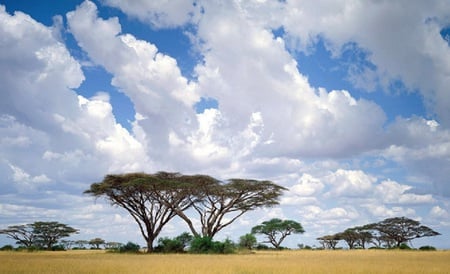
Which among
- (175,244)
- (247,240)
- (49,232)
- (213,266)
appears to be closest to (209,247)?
(175,244)

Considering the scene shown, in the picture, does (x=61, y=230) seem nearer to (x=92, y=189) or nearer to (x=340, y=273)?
(x=92, y=189)

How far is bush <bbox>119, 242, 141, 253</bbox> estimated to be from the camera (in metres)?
47.7

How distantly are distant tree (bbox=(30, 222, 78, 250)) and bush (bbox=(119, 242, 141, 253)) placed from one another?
26.2 metres

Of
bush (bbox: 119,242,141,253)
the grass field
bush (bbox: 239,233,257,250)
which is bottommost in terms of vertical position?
the grass field

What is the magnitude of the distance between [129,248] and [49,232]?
93.9 feet

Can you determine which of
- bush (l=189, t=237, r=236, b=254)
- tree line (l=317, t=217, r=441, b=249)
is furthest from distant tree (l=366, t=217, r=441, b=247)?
Answer: bush (l=189, t=237, r=236, b=254)

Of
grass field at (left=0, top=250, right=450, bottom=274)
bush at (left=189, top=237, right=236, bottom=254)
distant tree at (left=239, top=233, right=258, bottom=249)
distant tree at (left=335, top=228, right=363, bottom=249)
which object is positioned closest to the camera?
grass field at (left=0, top=250, right=450, bottom=274)

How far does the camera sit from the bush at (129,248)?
47.7 metres

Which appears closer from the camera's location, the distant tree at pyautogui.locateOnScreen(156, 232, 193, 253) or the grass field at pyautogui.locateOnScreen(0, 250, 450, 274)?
the grass field at pyautogui.locateOnScreen(0, 250, 450, 274)

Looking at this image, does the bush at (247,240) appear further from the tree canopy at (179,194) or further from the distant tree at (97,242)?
the distant tree at (97,242)

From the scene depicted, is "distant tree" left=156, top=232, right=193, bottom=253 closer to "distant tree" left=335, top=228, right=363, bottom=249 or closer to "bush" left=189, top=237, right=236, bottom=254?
"bush" left=189, top=237, right=236, bottom=254

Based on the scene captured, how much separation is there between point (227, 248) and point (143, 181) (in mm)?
11047

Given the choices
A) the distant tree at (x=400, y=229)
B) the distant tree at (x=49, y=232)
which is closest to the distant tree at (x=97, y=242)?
the distant tree at (x=49, y=232)

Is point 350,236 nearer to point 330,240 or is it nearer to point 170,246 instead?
point 330,240
